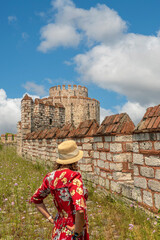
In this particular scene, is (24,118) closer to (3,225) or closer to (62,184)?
(3,225)

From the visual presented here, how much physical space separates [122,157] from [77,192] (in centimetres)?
286

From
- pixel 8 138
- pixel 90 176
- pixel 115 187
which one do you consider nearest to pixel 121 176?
pixel 115 187

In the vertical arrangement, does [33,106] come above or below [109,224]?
above

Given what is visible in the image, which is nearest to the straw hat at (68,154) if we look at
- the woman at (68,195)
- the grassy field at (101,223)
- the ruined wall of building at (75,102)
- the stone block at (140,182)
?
the woman at (68,195)

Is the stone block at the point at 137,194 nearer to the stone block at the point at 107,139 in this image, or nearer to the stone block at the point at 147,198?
the stone block at the point at 147,198

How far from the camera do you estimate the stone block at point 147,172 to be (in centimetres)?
336

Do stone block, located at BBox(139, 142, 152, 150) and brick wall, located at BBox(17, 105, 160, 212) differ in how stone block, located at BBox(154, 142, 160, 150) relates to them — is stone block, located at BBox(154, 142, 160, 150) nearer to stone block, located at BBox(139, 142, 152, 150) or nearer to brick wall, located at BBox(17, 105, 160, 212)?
brick wall, located at BBox(17, 105, 160, 212)

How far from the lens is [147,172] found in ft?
11.3

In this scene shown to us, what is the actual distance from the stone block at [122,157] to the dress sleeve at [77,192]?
271 cm

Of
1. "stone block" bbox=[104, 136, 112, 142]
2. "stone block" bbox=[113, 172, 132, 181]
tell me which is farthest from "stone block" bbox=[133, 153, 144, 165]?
"stone block" bbox=[104, 136, 112, 142]

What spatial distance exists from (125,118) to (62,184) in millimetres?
3003

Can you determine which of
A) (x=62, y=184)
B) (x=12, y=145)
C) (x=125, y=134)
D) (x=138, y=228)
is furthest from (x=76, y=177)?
(x=12, y=145)

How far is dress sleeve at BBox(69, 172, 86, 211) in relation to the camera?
5.48 ft

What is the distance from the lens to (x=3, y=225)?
134 inches
